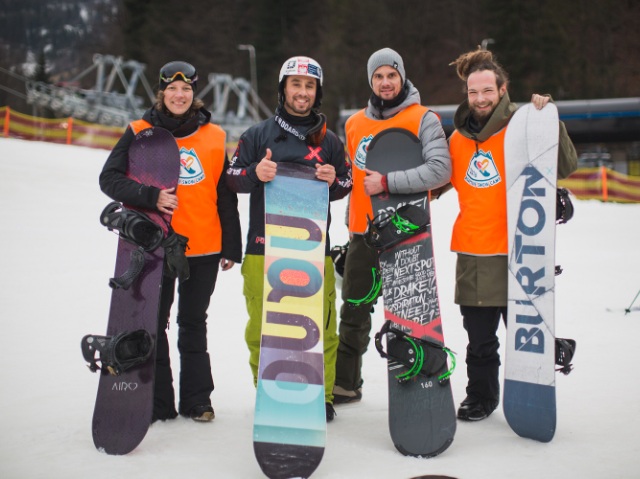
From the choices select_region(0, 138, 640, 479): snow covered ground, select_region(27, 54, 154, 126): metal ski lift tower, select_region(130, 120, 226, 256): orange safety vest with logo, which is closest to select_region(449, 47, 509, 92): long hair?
select_region(130, 120, 226, 256): orange safety vest with logo

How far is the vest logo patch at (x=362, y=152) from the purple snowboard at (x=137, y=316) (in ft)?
3.01

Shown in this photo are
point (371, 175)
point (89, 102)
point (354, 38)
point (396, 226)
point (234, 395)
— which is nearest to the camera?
point (396, 226)

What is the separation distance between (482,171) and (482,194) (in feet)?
0.37

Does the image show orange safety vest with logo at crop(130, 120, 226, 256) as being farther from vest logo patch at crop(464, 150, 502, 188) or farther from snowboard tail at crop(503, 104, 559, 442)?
snowboard tail at crop(503, 104, 559, 442)

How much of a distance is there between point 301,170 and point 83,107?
103 feet

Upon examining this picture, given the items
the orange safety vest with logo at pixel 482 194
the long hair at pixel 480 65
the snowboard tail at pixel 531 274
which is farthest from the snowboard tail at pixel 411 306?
the long hair at pixel 480 65

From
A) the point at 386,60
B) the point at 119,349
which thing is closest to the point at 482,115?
the point at 386,60

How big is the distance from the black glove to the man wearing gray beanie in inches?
35.2

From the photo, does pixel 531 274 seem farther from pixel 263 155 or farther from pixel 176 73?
pixel 176 73

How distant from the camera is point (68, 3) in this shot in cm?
6172

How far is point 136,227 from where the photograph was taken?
9.95ft

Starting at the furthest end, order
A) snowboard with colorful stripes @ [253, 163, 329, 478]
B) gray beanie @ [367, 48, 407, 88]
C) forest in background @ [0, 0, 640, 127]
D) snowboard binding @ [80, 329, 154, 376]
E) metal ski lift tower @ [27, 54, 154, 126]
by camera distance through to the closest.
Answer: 1. forest in background @ [0, 0, 640, 127]
2. metal ski lift tower @ [27, 54, 154, 126]
3. gray beanie @ [367, 48, 407, 88]
4. snowboard binding @ [80, 329, 154, 376]
5. snowboard with colorful stripes @ [253, 163, 329, 478]

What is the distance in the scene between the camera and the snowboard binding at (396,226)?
3059 millimetres

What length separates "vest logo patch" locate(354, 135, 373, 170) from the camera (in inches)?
136
